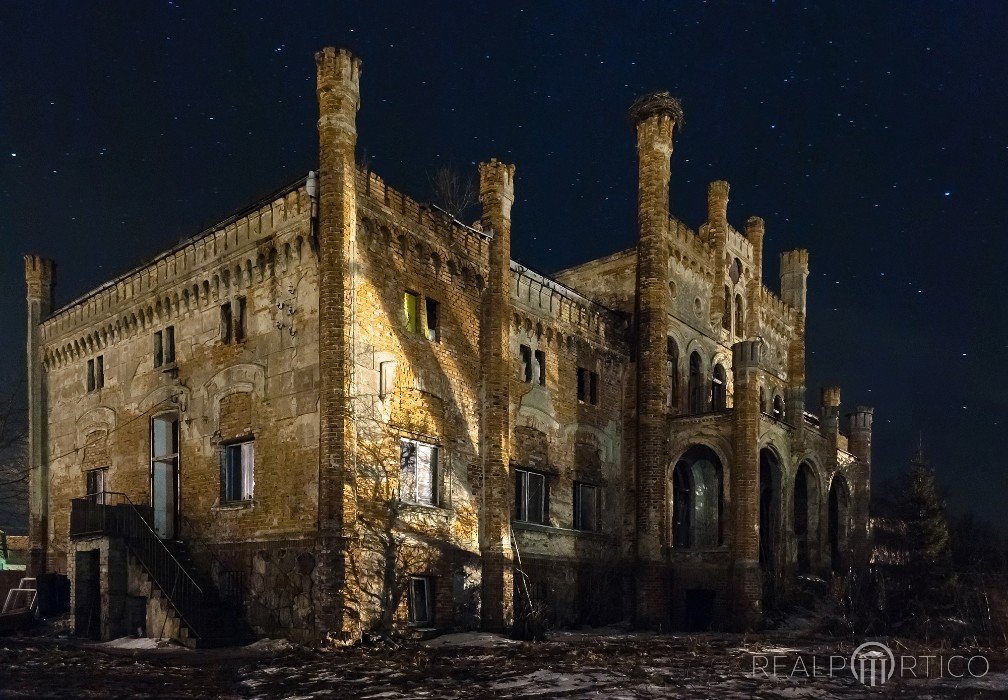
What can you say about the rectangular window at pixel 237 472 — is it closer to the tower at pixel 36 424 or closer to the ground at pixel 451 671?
the ground at pixel 451 671

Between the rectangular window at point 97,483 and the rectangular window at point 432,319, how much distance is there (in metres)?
11.1

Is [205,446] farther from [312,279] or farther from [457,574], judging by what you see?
[457,574]

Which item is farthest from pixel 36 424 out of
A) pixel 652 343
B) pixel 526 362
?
pixel 652 343

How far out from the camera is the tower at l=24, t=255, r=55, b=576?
1075 inches

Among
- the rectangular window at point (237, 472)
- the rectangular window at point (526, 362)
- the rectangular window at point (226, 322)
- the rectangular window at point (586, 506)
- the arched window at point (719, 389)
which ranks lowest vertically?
the rectangular window at point (586, 506)

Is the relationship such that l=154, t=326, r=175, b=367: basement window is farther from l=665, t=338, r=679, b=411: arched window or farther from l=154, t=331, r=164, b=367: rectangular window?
l=665, t=338, r=679, b=411: arched window

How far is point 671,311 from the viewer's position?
29375mm

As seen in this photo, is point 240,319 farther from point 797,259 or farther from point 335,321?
point 797,259

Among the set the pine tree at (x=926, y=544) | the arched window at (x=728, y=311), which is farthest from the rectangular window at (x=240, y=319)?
the pine tree at (x=926, y=544)

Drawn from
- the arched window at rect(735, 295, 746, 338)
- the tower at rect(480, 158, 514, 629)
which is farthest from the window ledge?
the arched window at rect(735, 295, 746, 338)

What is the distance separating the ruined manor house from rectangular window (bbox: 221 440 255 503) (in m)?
0.08

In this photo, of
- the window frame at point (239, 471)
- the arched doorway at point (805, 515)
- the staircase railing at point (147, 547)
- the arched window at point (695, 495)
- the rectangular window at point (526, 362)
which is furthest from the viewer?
the arched doorway at point (805, 515)

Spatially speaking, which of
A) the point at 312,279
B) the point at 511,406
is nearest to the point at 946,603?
the point at 511,406

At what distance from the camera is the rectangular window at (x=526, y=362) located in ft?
80.0
